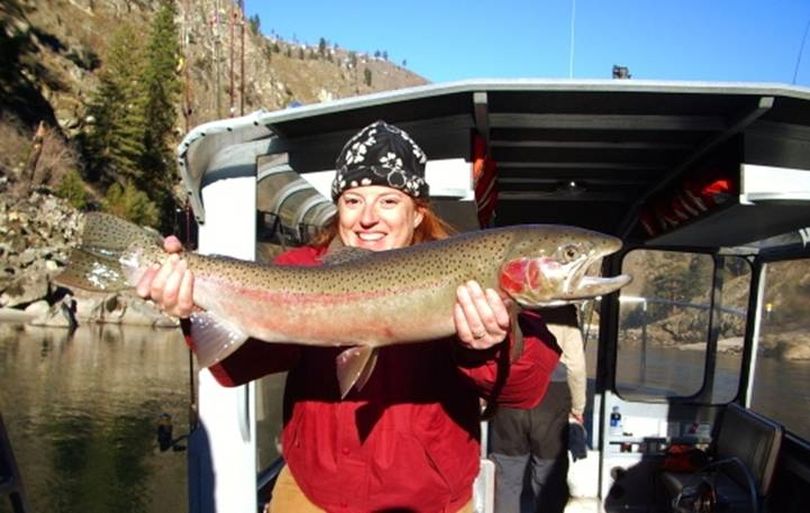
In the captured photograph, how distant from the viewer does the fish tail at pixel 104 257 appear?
3.57 meters

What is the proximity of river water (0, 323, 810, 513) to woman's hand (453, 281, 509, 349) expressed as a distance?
278 cm

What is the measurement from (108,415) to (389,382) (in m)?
27.2

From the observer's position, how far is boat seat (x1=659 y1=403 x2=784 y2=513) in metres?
6.91

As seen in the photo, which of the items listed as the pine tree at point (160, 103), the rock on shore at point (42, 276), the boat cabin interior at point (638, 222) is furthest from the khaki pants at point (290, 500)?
the pine tree at point (160, 103)

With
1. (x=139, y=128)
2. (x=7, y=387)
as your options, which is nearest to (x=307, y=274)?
(x=7, y=387)

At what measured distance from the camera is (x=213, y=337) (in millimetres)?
3414

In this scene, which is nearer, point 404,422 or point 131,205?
point 404,422

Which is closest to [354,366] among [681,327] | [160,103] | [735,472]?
[735,472]

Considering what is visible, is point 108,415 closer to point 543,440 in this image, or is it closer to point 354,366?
point 543,440

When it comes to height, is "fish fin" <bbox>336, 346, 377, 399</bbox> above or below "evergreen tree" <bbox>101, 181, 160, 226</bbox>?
below

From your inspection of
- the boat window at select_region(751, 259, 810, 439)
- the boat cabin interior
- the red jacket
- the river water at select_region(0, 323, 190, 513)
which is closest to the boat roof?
the boat cabin interior

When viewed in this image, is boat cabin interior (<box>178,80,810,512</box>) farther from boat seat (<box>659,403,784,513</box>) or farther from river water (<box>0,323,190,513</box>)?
river water (<box>0,323,190,513</box>)

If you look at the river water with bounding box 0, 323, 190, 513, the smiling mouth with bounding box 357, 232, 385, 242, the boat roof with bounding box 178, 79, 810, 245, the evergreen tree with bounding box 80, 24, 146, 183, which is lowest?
the river water with bounding box 0, 323, 190, 513

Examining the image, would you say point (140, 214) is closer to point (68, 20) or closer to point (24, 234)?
point (24, 234)
